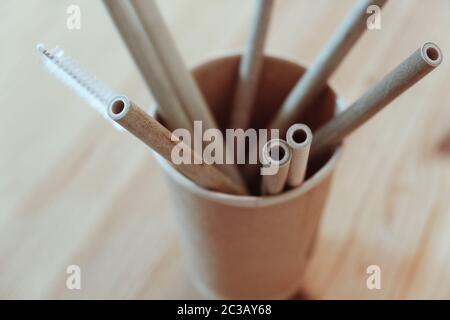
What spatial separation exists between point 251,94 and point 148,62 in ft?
Answer: 0.25

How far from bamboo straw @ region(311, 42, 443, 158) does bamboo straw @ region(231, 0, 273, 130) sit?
0.05 m

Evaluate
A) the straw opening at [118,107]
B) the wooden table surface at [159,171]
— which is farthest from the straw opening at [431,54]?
the wooden table surface at [159,171]

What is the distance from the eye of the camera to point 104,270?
0.37 m

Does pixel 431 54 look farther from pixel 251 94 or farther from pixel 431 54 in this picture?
pixel 251 94

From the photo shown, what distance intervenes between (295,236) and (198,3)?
27 centimetres

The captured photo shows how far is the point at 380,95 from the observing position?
8.5 inches

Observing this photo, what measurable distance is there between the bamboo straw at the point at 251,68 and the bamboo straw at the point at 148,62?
0.04m

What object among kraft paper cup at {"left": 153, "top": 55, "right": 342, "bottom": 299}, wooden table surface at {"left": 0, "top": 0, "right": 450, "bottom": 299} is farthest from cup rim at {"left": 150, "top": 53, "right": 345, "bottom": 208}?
wooden table surface at {"left": 0, "top": 0, "right": 450, "bottom": 299}

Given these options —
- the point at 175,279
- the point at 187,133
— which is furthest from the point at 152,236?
the point at 187,133

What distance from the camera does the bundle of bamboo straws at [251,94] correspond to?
0.65ft

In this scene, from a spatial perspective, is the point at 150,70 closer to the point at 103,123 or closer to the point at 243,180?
the point at 243,180

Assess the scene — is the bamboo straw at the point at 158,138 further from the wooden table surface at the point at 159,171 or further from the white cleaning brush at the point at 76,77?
the wooden table surface at the point at 159,171

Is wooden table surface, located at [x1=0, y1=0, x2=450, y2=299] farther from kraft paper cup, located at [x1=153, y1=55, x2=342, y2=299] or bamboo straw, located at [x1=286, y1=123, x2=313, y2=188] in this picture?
bamboo straw, located at [x1=286, y1=123, x2=313, y2=188]

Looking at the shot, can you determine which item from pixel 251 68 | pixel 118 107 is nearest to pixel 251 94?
pixel 251 68
